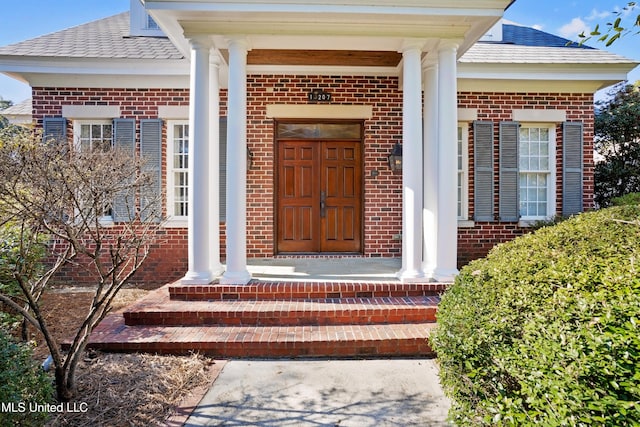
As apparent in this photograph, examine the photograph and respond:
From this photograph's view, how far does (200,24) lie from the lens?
4.55 meters

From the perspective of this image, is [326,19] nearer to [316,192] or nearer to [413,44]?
[413,44]

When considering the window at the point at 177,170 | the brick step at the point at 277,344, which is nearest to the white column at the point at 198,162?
the brick step at the point at 277,344

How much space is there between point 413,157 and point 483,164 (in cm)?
258

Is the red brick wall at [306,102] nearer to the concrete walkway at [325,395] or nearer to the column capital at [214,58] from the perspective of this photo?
the column capital at [214,58]

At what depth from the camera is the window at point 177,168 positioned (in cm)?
655

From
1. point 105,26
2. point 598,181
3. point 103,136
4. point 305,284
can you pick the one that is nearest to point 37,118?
point 103,136

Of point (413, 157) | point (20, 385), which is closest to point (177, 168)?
point (413, 157)

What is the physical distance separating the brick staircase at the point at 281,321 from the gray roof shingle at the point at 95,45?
424 cm

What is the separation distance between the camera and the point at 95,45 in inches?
259

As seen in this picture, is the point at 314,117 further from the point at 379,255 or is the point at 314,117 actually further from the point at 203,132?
the point at 379,255

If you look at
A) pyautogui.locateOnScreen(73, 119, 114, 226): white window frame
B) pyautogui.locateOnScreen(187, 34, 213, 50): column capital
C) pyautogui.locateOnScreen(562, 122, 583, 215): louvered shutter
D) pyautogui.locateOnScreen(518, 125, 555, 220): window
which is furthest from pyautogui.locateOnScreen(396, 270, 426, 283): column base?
pyautogui.locateOnScreen(73, 119, 114, 226): white window frame

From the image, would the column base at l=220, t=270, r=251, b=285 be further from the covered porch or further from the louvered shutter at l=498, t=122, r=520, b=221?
the louvered shutter at l=498, t=122, r=520, b=221

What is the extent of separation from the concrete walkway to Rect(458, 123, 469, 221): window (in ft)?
12.6

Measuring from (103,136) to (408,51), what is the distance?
5.40 m
